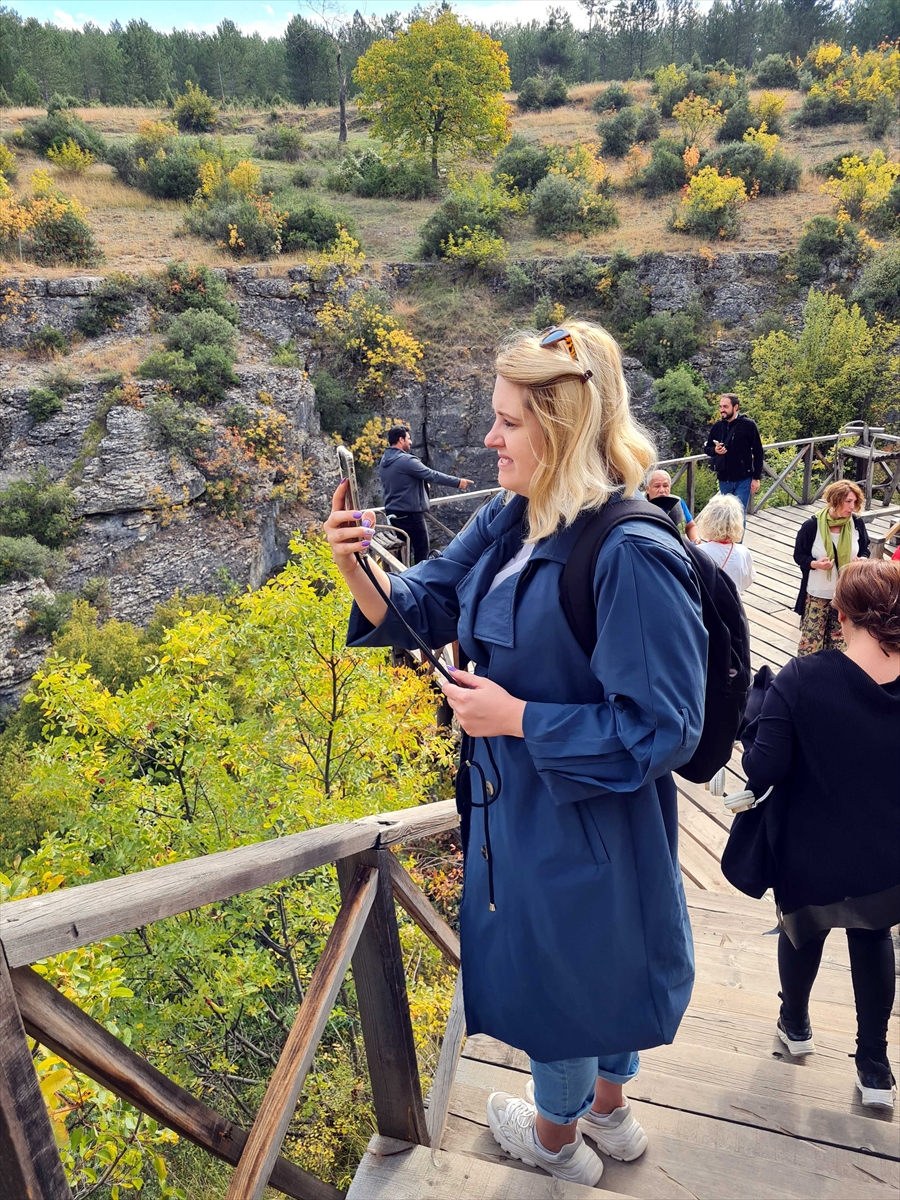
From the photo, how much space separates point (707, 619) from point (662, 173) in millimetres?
26960

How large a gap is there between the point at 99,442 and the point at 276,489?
11.0ft

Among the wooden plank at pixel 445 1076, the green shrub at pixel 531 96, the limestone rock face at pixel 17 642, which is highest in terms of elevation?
the green shrub at pixel 531 96

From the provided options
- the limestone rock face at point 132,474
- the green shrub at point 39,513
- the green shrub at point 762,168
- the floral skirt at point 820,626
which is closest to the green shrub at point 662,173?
the green shrub at point 762,168

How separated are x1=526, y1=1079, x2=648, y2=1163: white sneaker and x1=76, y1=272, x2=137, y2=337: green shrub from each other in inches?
724

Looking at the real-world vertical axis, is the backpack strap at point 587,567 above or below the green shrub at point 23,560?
above

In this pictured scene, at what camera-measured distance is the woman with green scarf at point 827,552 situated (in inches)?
179

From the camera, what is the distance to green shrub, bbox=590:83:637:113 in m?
31.6

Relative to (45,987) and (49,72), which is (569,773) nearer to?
(45,987)

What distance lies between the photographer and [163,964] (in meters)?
3.28

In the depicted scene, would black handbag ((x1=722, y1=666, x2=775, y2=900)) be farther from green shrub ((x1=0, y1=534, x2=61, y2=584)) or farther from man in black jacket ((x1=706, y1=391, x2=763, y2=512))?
green shrub ((x1=0, y1=534, x2=61, y2=584))

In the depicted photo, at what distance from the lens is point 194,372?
15.7 meters

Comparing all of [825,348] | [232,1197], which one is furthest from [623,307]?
[232,1197]

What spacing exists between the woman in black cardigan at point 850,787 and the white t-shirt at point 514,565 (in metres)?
0.94

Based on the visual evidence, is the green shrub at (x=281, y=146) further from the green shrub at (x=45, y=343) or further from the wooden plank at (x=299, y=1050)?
the wooden plank at (x=299, y=1050)
